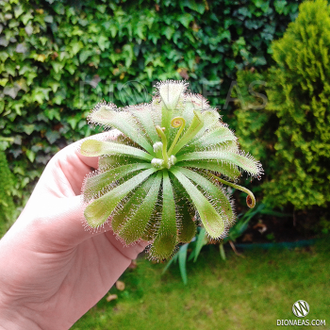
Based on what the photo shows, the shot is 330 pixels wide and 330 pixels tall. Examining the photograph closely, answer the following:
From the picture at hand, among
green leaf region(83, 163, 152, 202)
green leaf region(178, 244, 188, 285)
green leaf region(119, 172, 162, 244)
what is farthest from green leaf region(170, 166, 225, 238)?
green leaf region(178, 244, 188, 285)

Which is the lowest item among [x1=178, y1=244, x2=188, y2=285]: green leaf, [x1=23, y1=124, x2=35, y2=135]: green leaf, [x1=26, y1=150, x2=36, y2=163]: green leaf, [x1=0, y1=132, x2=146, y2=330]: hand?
[x1=178, y1=244, x2=188, y2=285]: green leaf

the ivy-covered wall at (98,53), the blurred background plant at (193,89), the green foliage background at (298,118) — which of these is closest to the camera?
the green foliage background at (298,118)

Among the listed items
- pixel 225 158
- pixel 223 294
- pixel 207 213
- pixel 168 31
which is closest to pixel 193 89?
pixel 168 31

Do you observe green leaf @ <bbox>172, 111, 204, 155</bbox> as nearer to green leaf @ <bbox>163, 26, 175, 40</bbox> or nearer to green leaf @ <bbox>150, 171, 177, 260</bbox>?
green leaf @ <bbox>150, 171, 177, 260</bbox>

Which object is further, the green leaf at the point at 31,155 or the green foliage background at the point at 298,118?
the green leaf at the point at 31,155

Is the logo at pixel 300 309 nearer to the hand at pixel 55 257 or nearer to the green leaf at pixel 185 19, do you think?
the hand at pixel 55 257

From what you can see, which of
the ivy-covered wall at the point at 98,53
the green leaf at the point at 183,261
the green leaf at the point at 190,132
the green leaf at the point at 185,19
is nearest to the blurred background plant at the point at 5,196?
the ivy-covered wall at the point at 98,53
